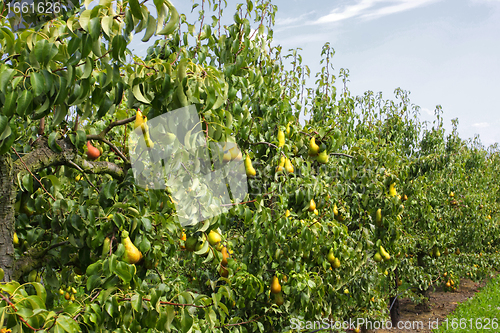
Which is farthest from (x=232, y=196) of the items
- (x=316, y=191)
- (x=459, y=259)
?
(x=459, y=259)

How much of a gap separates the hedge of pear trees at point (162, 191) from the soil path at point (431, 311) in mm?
2375

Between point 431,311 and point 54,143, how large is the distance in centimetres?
777

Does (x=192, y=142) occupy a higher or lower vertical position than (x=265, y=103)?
lower

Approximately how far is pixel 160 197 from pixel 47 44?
2.56ft

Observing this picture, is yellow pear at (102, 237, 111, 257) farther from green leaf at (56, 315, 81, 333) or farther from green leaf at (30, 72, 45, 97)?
green leaf at (30, 72, 45, 97)

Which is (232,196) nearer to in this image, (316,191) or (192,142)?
(316,191)

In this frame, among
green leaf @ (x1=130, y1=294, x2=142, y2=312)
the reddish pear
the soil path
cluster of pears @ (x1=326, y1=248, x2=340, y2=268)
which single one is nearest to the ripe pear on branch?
cluster of pears @ (x1=326, y1=248, x2=340, y2=268)

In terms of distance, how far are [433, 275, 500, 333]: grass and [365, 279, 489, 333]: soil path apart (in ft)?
0.86

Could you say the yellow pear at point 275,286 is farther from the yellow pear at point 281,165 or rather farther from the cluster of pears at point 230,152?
the cluster of pears at point 230,152

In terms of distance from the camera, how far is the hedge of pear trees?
114 centimetres

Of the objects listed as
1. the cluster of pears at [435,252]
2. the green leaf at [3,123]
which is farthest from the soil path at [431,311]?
the green leaf at [3,123]

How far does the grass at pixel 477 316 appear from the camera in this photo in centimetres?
578

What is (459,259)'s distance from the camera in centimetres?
797

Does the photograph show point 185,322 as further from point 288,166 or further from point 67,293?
point 67,293
